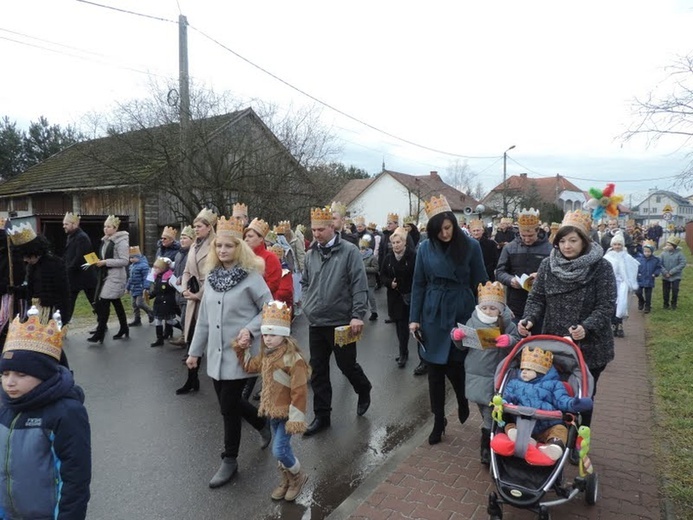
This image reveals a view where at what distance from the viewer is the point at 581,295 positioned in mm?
3822

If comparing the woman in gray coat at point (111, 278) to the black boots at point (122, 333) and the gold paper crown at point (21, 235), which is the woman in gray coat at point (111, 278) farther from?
the gold paper crown at point (21, 235)

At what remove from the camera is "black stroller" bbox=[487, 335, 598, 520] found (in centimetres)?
306

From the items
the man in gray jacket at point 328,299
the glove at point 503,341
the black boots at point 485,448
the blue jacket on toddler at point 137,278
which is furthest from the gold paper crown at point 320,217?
the blue jacket on toddler at point 137,278

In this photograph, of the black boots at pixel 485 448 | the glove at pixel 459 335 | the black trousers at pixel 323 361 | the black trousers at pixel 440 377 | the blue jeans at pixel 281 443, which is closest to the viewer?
the blue jeans at pixel 281 443

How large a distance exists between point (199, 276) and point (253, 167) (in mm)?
10478

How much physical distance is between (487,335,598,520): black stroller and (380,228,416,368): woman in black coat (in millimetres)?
3715

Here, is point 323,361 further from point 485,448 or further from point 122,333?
point 122,333

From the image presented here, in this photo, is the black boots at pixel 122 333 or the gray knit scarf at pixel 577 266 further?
the black boots at pixel 122 333

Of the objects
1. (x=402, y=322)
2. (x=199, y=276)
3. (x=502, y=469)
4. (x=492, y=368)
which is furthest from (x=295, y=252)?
(x=502, y=469)

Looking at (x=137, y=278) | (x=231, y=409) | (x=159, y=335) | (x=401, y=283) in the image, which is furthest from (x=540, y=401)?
(x=137, y=278)

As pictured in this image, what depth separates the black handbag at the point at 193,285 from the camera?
5.74 metres

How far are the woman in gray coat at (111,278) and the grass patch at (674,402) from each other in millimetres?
7874

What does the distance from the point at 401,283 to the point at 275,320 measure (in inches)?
157

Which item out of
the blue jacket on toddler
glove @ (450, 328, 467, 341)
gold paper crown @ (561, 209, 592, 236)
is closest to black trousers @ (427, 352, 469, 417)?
glove @ (450, 328, 467, 341)
